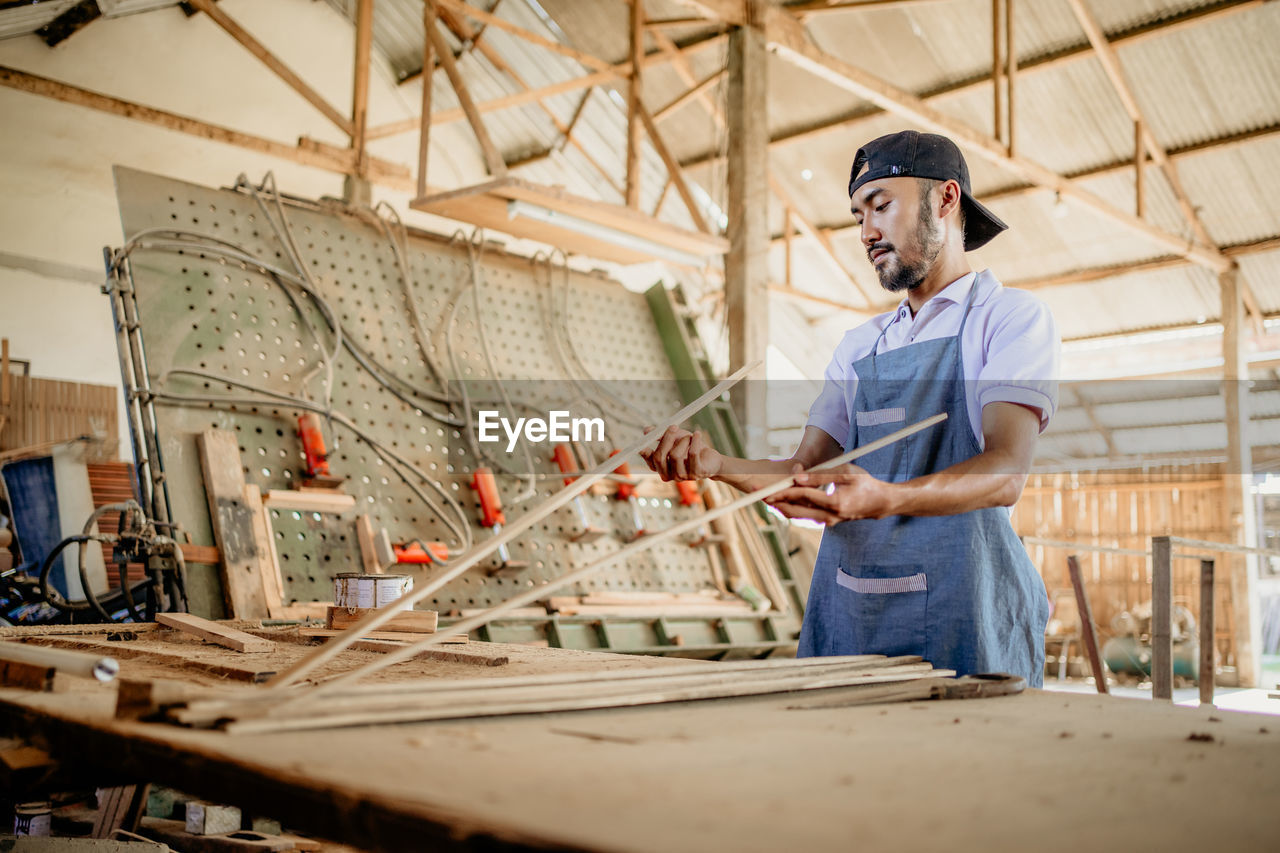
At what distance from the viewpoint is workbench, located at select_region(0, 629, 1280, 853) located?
0.75 m

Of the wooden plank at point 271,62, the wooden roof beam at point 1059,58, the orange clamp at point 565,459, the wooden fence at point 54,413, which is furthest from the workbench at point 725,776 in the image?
the wooden fence at point 54,413

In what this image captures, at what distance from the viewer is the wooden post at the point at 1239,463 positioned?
1142cm

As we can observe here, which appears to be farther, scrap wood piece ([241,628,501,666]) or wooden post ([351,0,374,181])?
wooden post ([351,0,374,181])

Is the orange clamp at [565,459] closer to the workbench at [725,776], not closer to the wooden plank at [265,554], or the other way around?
the wooden plank at [265,554]

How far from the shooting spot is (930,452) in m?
2.17

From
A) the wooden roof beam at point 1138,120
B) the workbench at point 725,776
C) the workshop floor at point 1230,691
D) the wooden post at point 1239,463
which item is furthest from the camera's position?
the wooden post at point 1239,463

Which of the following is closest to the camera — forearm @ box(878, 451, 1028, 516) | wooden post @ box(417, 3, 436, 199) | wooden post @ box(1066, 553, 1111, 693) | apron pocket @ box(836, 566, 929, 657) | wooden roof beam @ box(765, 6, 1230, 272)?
forearm @ box(878, 451, 1028, 516)

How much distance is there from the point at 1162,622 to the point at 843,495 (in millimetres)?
2393

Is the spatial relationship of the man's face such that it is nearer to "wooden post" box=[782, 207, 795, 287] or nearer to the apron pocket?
the apron pocket

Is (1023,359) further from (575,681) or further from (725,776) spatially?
(725,776)

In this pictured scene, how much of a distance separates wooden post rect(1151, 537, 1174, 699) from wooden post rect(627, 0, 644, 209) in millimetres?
3491

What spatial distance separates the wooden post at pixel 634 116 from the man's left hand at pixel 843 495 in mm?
4492

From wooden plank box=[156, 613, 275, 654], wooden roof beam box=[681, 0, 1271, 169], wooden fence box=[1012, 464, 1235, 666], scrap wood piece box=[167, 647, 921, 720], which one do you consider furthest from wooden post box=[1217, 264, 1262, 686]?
wooden plank box=[156, 613, 275, 654]

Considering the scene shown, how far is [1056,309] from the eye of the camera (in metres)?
13.3
